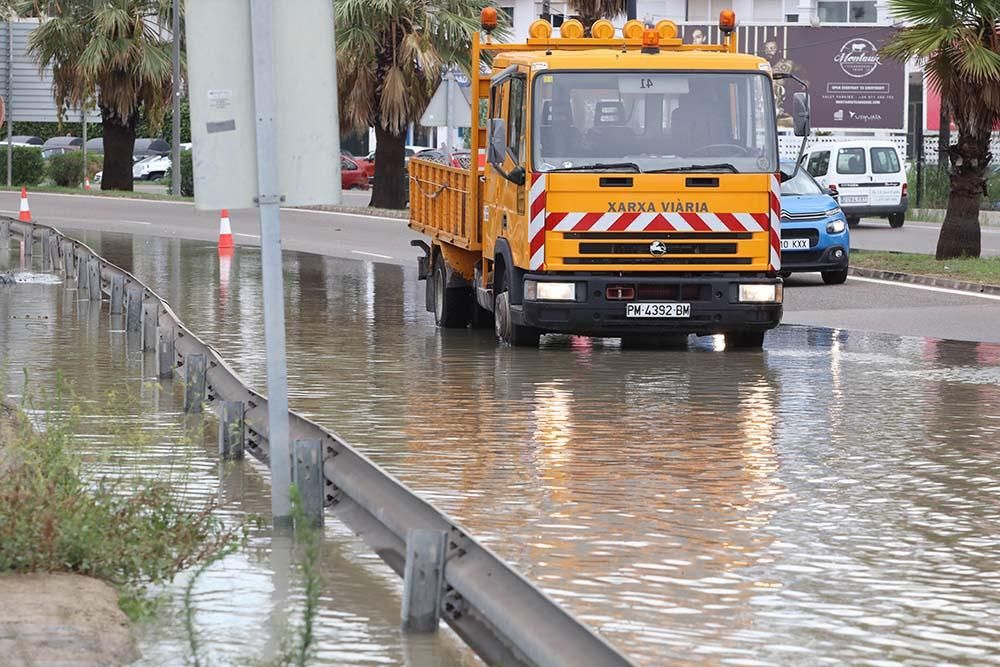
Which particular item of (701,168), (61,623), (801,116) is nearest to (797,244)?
(801,116)

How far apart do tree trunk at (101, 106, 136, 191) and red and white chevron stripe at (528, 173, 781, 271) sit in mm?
36777

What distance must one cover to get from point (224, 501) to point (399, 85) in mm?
34627

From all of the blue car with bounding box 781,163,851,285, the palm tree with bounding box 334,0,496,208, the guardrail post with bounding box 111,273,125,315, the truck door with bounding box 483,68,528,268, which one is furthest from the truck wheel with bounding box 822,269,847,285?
the palm tree with bounding box 334,0,496,208

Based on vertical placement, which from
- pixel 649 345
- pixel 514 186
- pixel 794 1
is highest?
pixel 794 1

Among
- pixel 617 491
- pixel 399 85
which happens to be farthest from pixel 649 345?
pixel 399 85

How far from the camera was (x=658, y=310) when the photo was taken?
17594 mm

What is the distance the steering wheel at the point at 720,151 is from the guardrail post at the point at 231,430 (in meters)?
7.69

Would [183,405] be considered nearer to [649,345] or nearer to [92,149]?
[649,345]

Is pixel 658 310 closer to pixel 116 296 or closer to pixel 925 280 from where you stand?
pixel 116 296

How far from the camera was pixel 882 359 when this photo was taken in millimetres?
17531

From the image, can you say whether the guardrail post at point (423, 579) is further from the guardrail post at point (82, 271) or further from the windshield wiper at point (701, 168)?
the guardrail post at point (82, 271)

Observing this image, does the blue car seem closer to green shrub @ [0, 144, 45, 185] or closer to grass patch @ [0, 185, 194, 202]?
grass patch @ [0, 185, 194, 202]

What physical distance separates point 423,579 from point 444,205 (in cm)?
1388

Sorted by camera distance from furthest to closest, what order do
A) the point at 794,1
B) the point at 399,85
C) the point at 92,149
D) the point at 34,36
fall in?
the point at 794,1 < the point at 92,149 < the point at 34,36 < the point at 399,85
